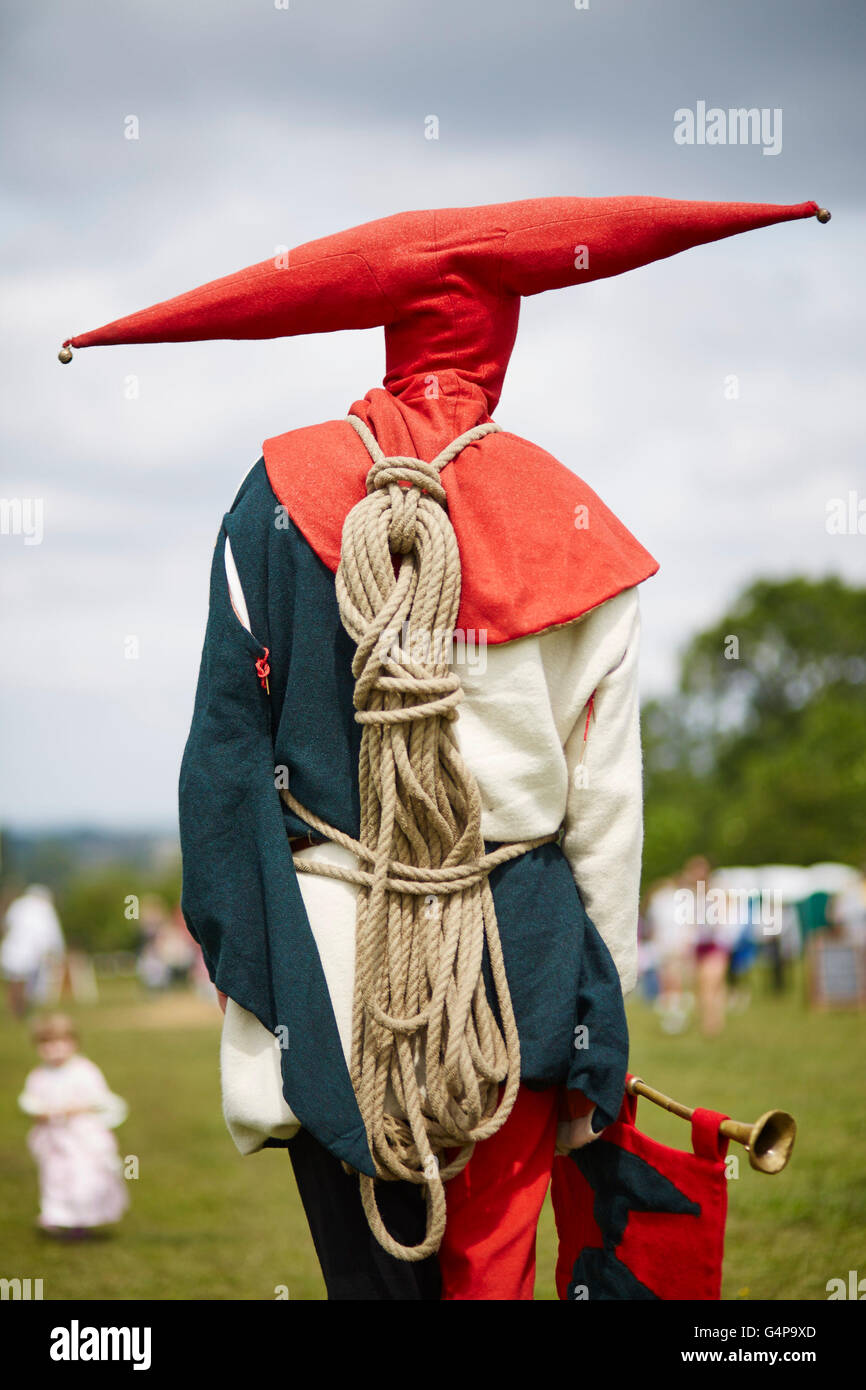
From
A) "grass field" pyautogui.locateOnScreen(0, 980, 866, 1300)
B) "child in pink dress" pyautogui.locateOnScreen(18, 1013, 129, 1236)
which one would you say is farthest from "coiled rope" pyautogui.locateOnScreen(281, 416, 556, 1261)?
"child in pink dress" pyautogui.locateOnScreen(18, 1013, 129, 1236)

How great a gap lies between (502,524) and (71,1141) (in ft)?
15.3

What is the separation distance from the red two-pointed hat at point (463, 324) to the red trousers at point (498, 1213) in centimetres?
77

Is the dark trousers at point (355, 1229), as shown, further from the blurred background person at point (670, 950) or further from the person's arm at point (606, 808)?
the blurred background person at point (670, 950)

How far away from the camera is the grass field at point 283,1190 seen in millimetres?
4168

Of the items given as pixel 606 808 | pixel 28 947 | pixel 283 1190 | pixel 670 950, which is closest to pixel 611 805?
pixel 606 808

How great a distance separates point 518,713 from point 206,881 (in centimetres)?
51

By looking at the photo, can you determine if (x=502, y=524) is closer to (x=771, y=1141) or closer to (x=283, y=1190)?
(x=771, y=1141)

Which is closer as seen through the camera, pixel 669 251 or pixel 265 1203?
pixel 669 251

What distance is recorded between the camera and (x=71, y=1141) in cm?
563

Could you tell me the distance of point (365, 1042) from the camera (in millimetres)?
1806

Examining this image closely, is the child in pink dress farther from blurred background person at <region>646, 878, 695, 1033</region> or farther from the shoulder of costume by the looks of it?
blurred background person at <region>646, 878, 695, 1033</region>

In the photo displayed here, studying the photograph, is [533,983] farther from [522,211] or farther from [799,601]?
[799,601]

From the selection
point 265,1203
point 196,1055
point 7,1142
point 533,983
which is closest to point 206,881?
point 533,983
